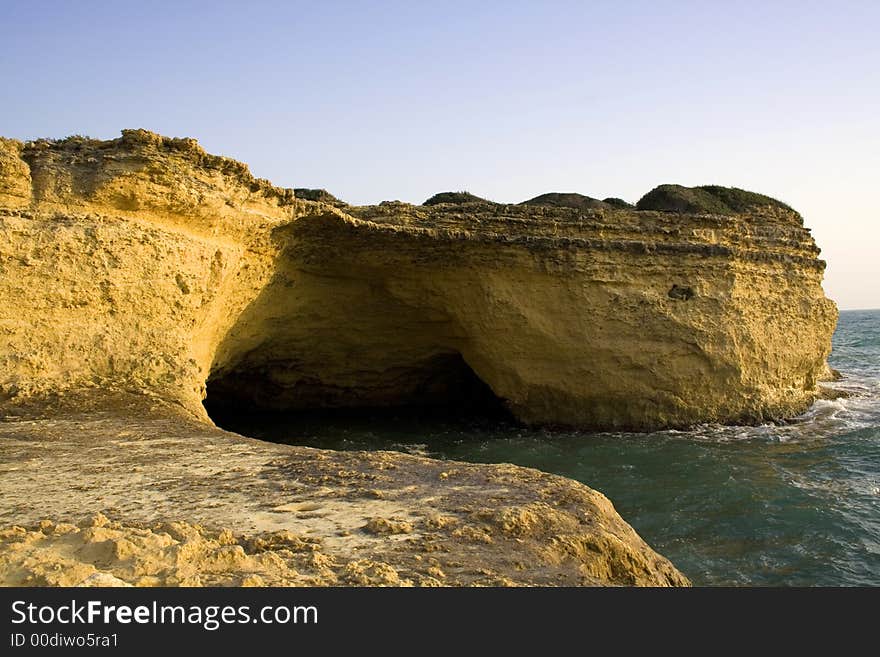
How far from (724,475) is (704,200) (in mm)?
7526

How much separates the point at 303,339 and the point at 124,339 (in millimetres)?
5332

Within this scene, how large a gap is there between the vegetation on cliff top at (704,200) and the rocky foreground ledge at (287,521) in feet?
36.7

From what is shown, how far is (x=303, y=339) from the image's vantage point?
1286 cm

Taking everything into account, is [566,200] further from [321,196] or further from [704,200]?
[321,196]

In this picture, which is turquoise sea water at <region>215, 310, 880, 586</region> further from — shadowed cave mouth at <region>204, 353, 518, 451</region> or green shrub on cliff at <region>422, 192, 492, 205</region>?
green shrub on cliff at <region>422, 192, 492, 205</region>

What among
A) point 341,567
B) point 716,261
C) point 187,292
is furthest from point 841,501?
point 187,292

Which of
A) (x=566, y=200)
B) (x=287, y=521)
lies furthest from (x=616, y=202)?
(x=287, y=521)

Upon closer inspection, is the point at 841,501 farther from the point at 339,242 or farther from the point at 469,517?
the point at 339,242

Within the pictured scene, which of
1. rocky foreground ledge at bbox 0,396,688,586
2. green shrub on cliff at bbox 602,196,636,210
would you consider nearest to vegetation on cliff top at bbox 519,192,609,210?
green shrub on cliff at bbox 602,196,636,210

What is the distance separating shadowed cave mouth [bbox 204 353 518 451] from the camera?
494 inches

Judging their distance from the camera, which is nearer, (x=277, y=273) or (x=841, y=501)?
(x=841, y=501)

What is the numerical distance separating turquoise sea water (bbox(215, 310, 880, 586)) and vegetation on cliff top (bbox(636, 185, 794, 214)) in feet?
14.9

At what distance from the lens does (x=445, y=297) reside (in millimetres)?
12336

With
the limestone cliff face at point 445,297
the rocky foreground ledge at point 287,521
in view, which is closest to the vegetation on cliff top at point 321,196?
the limestone cliff face at point 445,297
